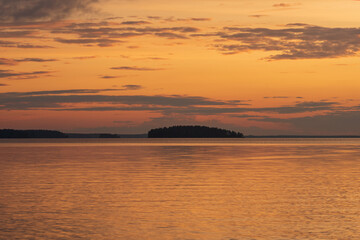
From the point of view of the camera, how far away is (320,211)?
28.8 metres

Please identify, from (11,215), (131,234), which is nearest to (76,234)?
(131,234)

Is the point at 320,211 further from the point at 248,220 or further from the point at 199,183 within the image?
the point at 199,183

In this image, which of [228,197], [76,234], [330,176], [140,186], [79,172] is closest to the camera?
[76,234]

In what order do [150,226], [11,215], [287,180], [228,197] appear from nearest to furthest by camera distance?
[150,226], [11,215], [228,197], [287,180]

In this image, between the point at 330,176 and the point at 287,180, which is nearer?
the point at 287,180

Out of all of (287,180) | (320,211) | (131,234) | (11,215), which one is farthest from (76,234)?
(287,180)

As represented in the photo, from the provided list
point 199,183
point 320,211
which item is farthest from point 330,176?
point 320,211

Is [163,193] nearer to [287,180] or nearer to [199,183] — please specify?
[199,183]

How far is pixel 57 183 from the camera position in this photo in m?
43.1

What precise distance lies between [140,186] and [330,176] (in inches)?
650

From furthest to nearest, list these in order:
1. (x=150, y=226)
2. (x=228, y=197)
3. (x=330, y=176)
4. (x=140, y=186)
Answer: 1. (x=330, y=176)
2. (x=140, y=186)
3. (x=228, y=197)
4. (x=150, y=226)

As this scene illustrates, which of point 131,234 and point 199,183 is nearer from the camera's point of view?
point 131,234

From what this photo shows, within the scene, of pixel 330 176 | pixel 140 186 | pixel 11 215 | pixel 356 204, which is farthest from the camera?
pixel 330 176

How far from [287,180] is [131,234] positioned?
78.4ft
